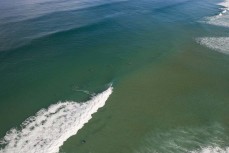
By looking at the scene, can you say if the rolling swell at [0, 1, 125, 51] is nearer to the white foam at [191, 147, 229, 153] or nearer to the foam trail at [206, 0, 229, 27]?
the foam trail at [206, 0, 229, 27]

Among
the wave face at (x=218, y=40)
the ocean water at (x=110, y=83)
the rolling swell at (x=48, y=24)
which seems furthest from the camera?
the wave face at (x=218, y=40)

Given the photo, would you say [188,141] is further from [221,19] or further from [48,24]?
[221,19]

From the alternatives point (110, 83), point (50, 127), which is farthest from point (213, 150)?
point (50, 127)

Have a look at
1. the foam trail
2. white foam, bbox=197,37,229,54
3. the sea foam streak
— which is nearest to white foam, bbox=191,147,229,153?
the sea foam streak

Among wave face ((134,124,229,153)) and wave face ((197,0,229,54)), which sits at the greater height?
wave face ((197,0,229,54))

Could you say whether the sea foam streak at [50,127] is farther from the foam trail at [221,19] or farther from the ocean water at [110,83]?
the foam trail at [221,19]

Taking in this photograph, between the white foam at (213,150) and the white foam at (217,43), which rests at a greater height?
the white foam at (217,43)

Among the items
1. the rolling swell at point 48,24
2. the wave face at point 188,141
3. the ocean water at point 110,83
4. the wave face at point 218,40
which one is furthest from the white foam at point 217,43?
the rolling swell at point 48,24
